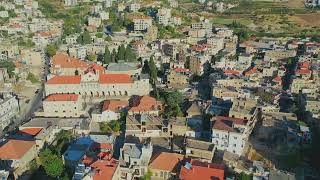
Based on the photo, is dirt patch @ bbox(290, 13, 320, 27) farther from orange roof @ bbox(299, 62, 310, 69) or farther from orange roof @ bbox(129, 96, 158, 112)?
orange roof @ bbox(129, 96, 158, 112)

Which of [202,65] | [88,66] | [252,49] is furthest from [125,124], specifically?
[252,49]

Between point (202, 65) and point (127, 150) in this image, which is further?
point (202, 65)

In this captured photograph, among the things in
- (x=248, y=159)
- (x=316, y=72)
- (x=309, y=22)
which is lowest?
(x=248, y=159)

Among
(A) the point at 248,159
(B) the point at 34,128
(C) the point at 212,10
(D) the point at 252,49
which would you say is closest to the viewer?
(A) the point at 248,159

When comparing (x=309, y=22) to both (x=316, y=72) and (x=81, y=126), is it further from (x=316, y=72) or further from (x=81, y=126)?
(x=81, y=126)

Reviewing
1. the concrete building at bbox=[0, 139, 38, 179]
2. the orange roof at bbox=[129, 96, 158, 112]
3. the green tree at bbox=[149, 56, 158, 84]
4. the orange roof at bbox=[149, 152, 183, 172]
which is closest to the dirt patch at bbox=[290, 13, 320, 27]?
the green tree at bbox=[149, 56, 158, 84]

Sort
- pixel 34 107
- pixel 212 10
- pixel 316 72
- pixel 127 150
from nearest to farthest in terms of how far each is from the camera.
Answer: pixel 127 150 → pixel 34 107 → pixel 316 72 → pixel 212 10

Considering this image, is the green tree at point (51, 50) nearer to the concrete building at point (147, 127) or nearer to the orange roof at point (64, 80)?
the orange roof at point (64, 80)

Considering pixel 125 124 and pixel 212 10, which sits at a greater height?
pixel 212 10
